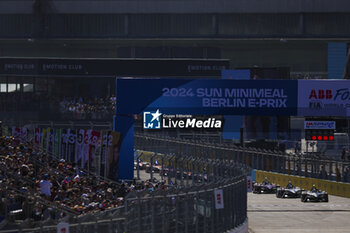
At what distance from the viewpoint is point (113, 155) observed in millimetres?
37094

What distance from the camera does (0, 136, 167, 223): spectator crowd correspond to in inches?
938

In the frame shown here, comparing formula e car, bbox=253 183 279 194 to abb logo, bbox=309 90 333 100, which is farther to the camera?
formula e car, bbox=253 183 279 194

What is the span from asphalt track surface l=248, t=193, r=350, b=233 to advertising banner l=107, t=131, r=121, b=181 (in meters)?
6.06

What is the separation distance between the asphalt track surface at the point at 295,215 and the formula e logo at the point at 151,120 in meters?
5.89

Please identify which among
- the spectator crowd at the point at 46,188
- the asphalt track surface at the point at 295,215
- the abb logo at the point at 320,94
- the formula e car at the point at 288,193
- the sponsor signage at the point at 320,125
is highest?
the abb logo at the point at 320,94

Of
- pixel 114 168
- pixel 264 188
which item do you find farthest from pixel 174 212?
pixel 264 188

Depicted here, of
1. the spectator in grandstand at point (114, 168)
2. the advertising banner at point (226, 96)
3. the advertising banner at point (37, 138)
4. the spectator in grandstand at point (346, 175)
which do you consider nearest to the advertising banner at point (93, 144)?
the spectator in grandstand at point (114, 168)

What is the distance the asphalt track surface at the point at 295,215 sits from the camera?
3478 centimetres

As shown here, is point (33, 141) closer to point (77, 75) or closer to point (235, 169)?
point (235, 169)

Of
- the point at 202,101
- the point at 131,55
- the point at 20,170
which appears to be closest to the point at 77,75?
the point at 131,55

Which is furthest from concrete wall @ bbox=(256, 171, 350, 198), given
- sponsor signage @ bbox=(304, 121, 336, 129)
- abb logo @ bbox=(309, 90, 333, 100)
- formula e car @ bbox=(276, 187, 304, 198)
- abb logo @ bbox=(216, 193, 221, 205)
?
abb logo @ bbox=(216, 193, 221, 205)

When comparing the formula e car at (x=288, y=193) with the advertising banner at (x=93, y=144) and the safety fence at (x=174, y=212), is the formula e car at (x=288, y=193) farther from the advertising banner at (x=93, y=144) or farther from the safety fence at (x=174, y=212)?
the safety fence at (x=174, y=212)

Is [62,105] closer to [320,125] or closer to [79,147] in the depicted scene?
[79,147]

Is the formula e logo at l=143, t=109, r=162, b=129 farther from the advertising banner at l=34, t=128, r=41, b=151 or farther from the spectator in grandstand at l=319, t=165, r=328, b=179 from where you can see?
the spectator in grandstand at l=319, t=165, r=328, b=179
